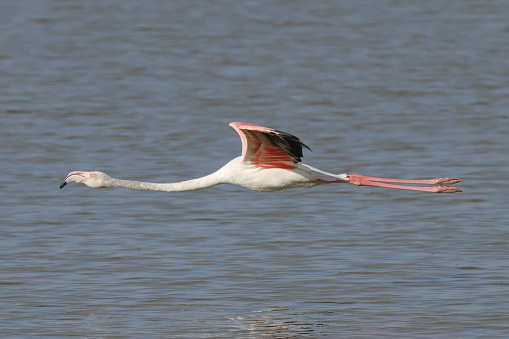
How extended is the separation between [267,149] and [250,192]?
5.74 meters

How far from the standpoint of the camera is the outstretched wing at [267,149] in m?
13.8

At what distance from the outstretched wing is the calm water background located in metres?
1.55

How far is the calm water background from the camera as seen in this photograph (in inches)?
547

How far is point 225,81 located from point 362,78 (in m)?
3.79

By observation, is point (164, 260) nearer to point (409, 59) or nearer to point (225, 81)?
point (225, 81)

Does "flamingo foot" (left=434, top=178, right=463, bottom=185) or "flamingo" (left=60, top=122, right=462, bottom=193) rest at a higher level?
"flamingo" (left=60, top=122, right=462, bottom=193)

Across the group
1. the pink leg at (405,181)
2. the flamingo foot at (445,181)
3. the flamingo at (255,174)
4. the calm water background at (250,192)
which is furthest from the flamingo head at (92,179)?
the flamingo foot at (445,181)

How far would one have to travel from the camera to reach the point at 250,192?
20.0m

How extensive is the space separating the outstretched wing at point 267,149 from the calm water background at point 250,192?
5.08ft

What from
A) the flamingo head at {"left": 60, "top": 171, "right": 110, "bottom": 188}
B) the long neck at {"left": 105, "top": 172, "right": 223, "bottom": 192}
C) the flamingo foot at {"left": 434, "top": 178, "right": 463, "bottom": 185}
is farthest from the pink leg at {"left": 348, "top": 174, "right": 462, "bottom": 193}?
the flamingo head at {"left": 60, "top": 171, "right": 110, "bottom": 188}

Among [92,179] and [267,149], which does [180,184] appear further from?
[267,149]

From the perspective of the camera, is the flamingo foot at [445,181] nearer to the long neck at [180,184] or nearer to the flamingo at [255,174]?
the flamingo at [255,174]

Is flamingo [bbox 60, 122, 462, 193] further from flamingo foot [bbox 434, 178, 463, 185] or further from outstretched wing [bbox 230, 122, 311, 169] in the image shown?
flamingo foot [bbox 434, 178, 463, 185]

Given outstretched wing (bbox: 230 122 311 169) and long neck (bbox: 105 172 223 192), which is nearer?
outstretched wing (bbox: 230 122 311 169)
